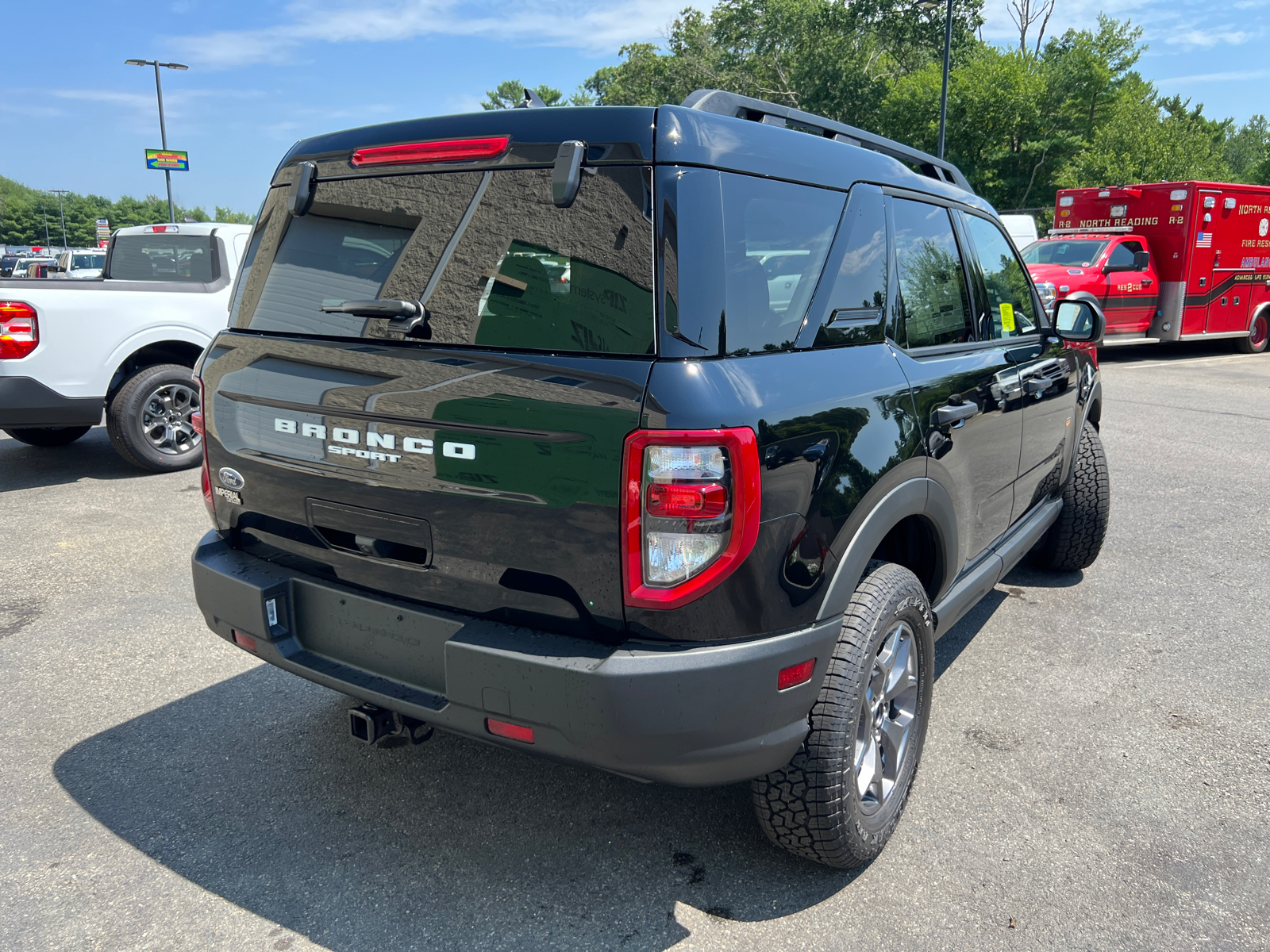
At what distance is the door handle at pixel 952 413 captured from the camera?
275cm

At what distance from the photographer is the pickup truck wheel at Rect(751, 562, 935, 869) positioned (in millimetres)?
2254

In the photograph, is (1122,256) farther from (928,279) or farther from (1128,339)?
(928,279)

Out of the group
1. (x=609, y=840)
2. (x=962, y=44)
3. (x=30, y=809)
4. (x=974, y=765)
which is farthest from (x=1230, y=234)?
(x=962, y=44)

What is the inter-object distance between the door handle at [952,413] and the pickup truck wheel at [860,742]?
0.50 metres

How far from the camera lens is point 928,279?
2.99 metres

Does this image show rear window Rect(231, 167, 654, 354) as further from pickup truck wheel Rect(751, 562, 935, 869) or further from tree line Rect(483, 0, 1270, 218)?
tree line Rect(483, 0, 1270, 218)

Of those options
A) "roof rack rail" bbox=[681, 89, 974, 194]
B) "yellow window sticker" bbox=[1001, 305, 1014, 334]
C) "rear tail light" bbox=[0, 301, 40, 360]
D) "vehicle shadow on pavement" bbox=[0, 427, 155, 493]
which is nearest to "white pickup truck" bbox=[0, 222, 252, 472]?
"rear tail light" bbox=[0, 301, 40, 360]

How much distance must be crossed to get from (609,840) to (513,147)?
1887 mm

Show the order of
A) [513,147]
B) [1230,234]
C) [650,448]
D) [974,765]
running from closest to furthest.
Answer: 1. [650,448]
2. [513,147]
3. [974,765]
4. [1230,234]

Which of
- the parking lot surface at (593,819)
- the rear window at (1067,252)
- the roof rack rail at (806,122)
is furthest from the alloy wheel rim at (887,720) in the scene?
the rear window at (1067,252)

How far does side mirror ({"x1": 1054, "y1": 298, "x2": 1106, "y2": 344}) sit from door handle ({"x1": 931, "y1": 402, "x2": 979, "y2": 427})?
1446mm

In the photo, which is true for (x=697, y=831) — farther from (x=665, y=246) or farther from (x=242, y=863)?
(x=665, y=246)

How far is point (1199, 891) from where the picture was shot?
2.43 meters

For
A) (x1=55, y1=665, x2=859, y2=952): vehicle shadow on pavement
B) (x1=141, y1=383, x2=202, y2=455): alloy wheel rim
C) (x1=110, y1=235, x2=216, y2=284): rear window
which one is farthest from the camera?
(x1=110, y1=235, x2=216, y2=284): rear window
